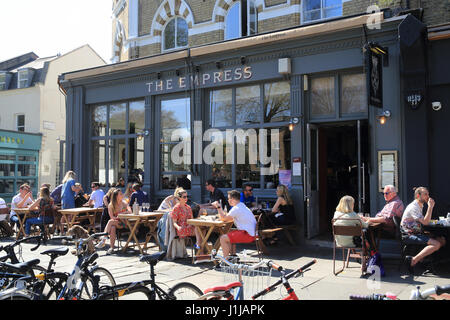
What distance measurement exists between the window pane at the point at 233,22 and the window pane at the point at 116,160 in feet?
15.2

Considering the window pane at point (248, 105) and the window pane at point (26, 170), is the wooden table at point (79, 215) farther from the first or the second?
the window pane at point (26, 170)

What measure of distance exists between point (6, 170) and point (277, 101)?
1897 centimetres

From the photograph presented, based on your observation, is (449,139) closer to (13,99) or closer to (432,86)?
(432,86)

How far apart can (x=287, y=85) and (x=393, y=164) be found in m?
3.07

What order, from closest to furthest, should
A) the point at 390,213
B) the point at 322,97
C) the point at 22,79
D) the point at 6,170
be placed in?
1. the point at 390,213
2. the point at 322,97
3. the point at 6,170
4. the point at 22,79

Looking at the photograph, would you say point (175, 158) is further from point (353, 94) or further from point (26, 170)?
point (26, 170)

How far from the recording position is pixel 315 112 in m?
9.22

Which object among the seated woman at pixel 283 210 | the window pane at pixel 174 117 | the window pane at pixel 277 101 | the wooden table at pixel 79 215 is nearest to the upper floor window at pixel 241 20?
the window pane at pixel 174 117

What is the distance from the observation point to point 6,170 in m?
22.8

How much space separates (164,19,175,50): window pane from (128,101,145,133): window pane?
2.83 m

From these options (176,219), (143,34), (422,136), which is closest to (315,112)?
(422,136)

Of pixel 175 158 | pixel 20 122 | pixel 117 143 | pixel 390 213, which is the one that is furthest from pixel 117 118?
pixel 20 122

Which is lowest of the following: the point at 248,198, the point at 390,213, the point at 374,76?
the point at 390,213

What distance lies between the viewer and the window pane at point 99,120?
12.9m
